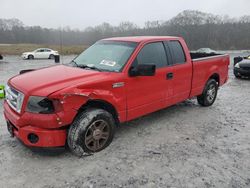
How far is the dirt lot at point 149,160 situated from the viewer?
3.17m

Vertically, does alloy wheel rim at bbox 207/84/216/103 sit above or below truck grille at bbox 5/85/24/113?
below

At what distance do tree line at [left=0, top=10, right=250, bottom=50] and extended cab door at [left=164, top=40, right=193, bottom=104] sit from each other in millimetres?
66200

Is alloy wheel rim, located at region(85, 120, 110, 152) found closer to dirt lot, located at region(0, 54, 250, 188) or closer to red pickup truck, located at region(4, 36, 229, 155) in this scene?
red pickup truck, located at region(4, 36, 229, 155)

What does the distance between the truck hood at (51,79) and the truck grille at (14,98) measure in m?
0.08

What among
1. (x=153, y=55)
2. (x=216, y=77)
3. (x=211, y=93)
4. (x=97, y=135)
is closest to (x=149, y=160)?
(x=97, y=135)

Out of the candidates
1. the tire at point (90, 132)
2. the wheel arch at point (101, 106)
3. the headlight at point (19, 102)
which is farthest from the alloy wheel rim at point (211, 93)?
the headlight at point (19, 102)

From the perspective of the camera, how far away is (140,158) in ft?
12.2

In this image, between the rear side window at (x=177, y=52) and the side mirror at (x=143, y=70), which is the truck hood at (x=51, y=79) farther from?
the rear side window at (x=177, y=52)

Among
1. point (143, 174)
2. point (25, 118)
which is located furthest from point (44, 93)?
point (143, 174)

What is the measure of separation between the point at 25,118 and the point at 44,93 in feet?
1.48

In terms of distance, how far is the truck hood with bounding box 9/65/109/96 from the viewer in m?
3.41

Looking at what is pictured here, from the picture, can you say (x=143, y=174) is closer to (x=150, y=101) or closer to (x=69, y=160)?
(x=69, y=160)

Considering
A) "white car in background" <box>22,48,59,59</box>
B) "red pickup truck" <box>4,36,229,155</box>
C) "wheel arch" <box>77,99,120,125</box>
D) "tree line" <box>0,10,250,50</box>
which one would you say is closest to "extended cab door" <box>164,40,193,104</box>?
"red pickup truck" <box>4,36,229,155</box>

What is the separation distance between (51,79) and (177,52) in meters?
2.81
